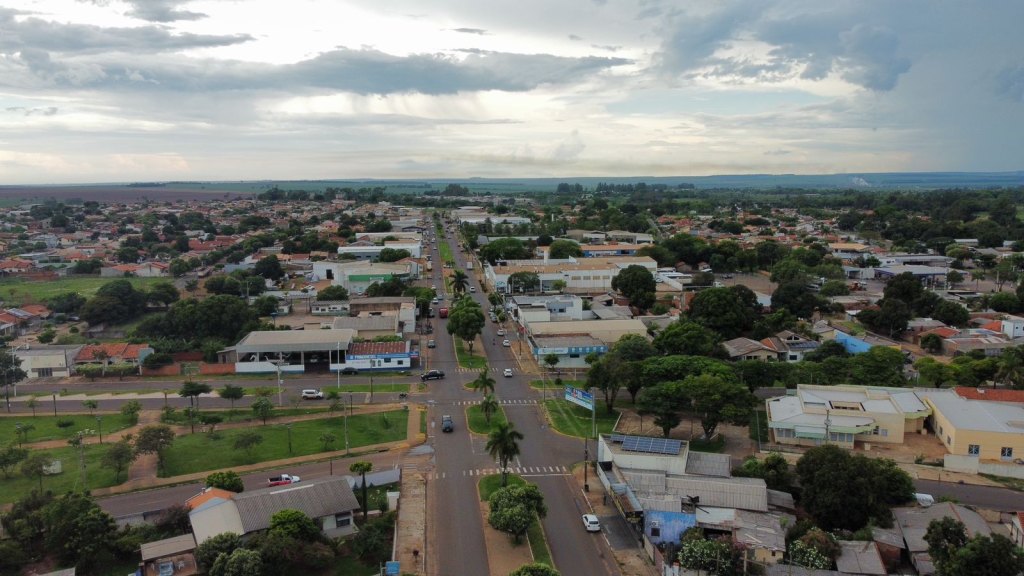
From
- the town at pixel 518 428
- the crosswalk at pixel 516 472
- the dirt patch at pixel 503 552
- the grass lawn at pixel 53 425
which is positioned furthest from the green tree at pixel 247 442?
the dirt patch at pixel 503 552

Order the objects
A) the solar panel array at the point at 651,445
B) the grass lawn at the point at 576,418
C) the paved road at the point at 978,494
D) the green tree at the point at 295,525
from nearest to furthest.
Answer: the green tree at the point at 295,525, the paved road at the point at 978,494, the solar panel array at the point at 651,445, the grass lawn at the point at 576,418

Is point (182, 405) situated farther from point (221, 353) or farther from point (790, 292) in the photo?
point (790, 292)

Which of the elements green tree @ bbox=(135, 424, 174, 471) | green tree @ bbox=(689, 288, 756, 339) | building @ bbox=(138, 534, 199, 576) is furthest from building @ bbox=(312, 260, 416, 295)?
building @ bbox=(138, 534, 199, 576)

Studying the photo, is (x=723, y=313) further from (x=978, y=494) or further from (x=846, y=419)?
(x=978, y=494)

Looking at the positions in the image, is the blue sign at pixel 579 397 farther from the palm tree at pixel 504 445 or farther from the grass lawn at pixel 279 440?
the palm tree at pixel 504 445

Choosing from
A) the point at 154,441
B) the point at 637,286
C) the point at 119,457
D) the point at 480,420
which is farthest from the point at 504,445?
the point at 637,286

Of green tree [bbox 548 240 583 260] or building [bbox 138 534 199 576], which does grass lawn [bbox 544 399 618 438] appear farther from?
green tree [bbox 548 240 583 260]
